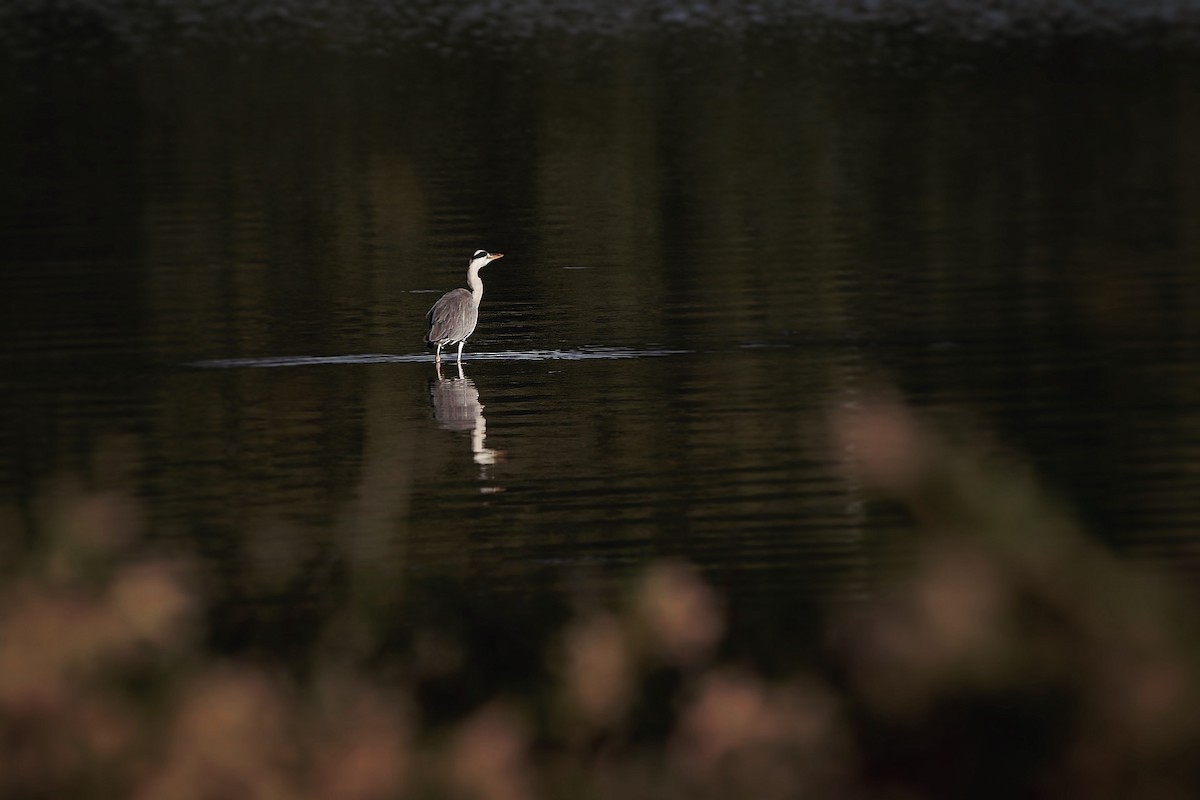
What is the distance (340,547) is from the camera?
1334 cm

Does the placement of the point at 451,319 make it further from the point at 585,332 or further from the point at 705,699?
the point at 705,699

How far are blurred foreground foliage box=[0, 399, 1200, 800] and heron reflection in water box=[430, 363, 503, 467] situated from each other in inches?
313

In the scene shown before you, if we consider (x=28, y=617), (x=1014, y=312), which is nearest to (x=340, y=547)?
(x=28, y=617)

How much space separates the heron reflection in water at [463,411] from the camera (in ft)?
52.1

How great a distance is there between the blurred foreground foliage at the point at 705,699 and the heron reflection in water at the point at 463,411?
26.1 feet

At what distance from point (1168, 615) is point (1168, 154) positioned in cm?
3121

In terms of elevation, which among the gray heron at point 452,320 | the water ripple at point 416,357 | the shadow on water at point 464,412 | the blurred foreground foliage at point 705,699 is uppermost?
the blurred foreground foliage at point 705,699

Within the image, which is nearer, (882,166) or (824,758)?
(824,758)

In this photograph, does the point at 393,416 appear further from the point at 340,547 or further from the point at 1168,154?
the point at 1168,154

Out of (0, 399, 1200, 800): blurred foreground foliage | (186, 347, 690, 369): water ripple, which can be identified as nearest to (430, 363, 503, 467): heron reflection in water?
(186, 347, 690, 369): water ripple

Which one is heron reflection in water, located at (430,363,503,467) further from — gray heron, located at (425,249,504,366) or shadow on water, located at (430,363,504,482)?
gray heron, located at (425,249,504,366)

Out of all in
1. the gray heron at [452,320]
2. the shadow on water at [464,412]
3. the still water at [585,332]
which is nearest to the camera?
the still water at [585,332]

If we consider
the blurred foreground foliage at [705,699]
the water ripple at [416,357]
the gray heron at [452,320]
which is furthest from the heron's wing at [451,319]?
the blurred foreground foliage at [705,699]

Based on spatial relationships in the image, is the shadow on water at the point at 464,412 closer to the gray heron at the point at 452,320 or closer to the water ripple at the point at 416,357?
the gray heron at the point at 452,320
